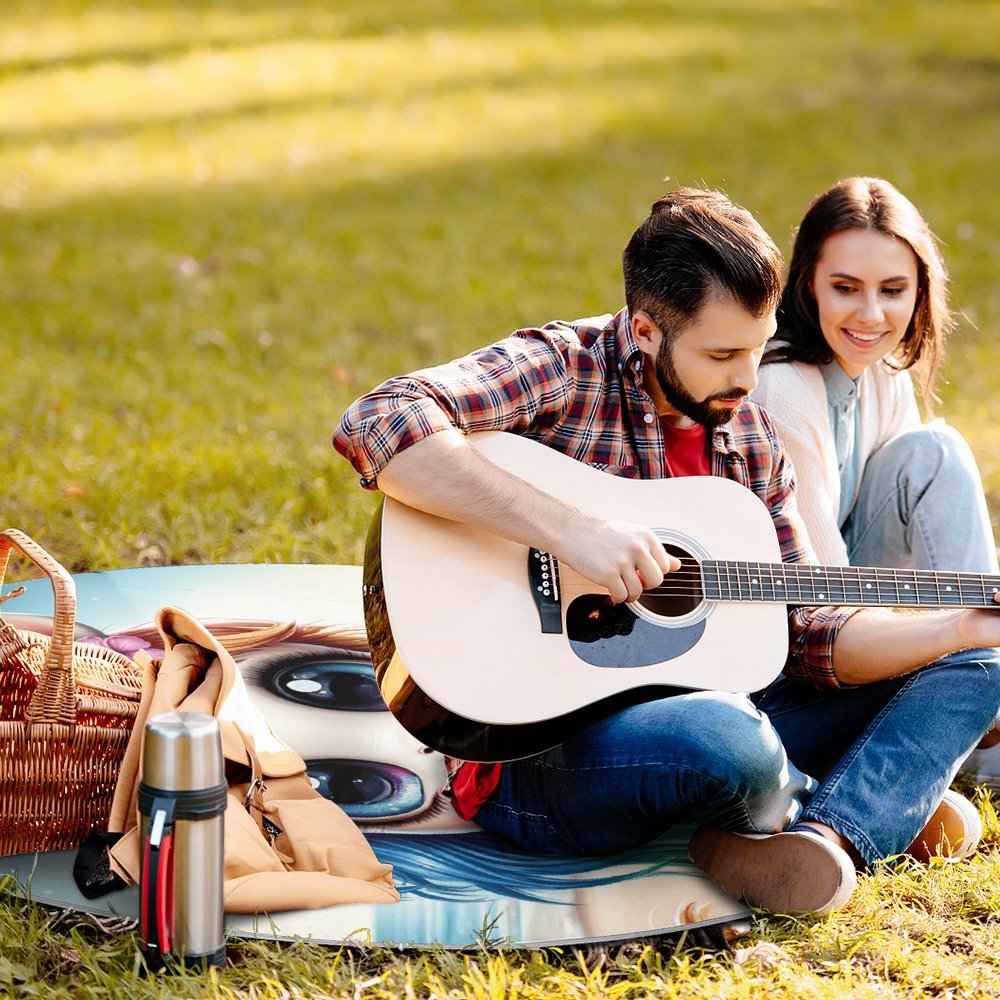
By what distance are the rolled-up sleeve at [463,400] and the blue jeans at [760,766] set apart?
2.15 ft

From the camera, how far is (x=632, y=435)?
2959 millimetres

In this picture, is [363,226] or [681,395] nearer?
[681,395]

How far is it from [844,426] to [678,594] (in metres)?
0.98

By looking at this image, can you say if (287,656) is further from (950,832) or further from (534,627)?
(950,832)

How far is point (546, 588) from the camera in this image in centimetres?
271

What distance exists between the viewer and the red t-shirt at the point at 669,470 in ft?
9.46

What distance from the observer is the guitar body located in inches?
101

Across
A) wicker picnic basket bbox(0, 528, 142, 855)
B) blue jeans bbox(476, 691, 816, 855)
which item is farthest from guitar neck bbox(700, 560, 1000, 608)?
wicker picnic basket bbox(0, 528, 142, 855)

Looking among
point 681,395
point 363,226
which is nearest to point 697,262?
point 681,395

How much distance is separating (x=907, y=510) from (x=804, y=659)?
0.64 meters

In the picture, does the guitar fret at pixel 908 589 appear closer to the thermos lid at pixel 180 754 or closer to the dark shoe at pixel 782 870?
the dark shoe at pixel 782 870

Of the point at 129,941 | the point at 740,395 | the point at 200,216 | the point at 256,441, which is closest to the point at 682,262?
the point at 740,395

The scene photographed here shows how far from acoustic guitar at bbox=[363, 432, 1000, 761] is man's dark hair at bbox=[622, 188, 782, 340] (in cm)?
38

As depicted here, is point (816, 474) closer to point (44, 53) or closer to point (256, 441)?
point (256, 441)
